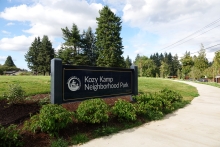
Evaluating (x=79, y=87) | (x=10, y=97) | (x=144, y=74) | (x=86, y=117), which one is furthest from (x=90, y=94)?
(x=144, y=74)

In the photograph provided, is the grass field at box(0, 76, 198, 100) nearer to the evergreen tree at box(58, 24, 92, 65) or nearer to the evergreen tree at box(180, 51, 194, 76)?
the evergreen tree at box(58, 24, 92, 65)

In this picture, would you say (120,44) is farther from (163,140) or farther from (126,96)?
(163,140)

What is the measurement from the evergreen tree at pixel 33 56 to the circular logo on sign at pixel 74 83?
145ft

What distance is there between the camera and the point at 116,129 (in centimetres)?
411

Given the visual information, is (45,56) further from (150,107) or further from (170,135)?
(170,135)

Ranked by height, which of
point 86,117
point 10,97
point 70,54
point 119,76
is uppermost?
A: point 70,54

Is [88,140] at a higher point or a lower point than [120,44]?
lower

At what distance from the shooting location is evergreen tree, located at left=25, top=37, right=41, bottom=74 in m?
45.3

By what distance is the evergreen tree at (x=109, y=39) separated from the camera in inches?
1230

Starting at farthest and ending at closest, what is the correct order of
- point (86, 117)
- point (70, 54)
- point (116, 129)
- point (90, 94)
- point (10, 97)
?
point (70, 54) → point (90, 94) → point (10, 97) → point (116, 129) → point (86, 117)

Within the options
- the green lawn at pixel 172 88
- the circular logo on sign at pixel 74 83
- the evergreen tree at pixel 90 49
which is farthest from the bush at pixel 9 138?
the evergreen tree at pixel 90 49

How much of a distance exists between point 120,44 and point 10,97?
29.2 meters

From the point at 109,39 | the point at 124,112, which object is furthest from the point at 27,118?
the point at 109,39

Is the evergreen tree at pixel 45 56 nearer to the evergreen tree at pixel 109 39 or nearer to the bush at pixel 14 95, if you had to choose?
the evergreen tree at pixel 109 39
